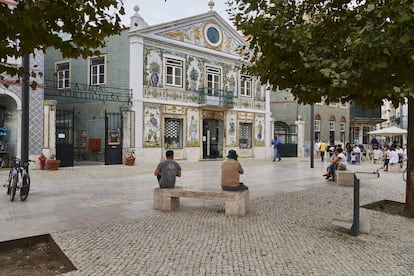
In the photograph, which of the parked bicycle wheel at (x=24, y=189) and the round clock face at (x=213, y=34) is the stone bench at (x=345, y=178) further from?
the round clock face at (x=213, y=34)

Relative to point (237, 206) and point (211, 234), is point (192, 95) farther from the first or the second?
point (211, 234)

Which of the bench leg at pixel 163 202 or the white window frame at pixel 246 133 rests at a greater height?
the white window frame at pixel 246 133

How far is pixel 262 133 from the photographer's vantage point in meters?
26.7

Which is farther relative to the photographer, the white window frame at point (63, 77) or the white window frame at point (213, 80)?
the white window frame at point (213, 80)

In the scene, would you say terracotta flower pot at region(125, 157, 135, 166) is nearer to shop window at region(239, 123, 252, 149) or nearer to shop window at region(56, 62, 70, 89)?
shop window at region(56, 62, 70, 89)

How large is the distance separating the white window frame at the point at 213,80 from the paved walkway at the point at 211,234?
1394cm

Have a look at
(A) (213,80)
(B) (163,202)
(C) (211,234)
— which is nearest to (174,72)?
(A) (213,80)

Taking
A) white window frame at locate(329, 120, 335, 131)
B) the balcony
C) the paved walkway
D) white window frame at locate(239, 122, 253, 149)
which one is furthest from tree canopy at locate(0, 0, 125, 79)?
white window frame at locate(329, 120, 335, 131)

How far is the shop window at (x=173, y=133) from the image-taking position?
20.8 m

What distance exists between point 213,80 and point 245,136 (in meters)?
4.78

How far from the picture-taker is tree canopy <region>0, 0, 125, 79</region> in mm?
4016

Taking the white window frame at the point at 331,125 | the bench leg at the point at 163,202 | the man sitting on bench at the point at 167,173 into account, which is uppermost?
the white window frame at the point at 331,125

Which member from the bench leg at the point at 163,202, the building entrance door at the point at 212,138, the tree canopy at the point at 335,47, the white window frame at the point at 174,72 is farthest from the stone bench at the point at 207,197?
the building entrance door at the point at 212,138

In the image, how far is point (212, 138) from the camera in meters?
23.6
